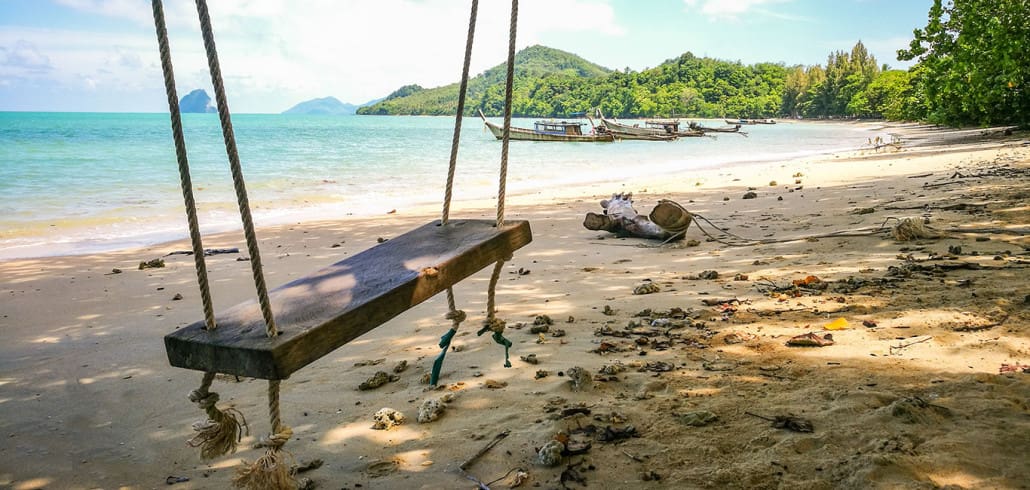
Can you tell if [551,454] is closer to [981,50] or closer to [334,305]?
[334,305]

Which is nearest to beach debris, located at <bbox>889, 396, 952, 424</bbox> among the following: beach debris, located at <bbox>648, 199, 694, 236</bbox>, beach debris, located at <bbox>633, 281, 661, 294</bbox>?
beach debris, located at <bbox>633, 281, 661, 294</bbox>

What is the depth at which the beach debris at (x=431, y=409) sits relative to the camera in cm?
278

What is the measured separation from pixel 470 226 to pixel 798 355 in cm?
166

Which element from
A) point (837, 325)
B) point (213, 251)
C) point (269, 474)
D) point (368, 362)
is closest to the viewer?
point (269, 474)

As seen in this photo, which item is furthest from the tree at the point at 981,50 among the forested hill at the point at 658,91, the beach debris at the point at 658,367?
the forested hill at the point at 658,91

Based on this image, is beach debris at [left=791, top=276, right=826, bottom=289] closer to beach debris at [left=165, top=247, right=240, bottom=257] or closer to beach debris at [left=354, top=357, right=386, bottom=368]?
beach debris at [left=354, top=357, right=386, bottom=368]

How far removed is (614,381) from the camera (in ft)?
9.69

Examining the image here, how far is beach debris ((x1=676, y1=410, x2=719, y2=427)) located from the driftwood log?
454 centimetres

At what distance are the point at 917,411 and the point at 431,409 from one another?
182cm

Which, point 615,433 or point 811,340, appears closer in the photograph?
point 615,433

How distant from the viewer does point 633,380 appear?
2.96 meters

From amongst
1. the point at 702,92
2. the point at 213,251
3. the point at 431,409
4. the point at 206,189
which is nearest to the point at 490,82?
the point at 702,92

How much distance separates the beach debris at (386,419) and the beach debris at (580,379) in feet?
2.51

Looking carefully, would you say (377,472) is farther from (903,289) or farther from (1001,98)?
(1001,98)
